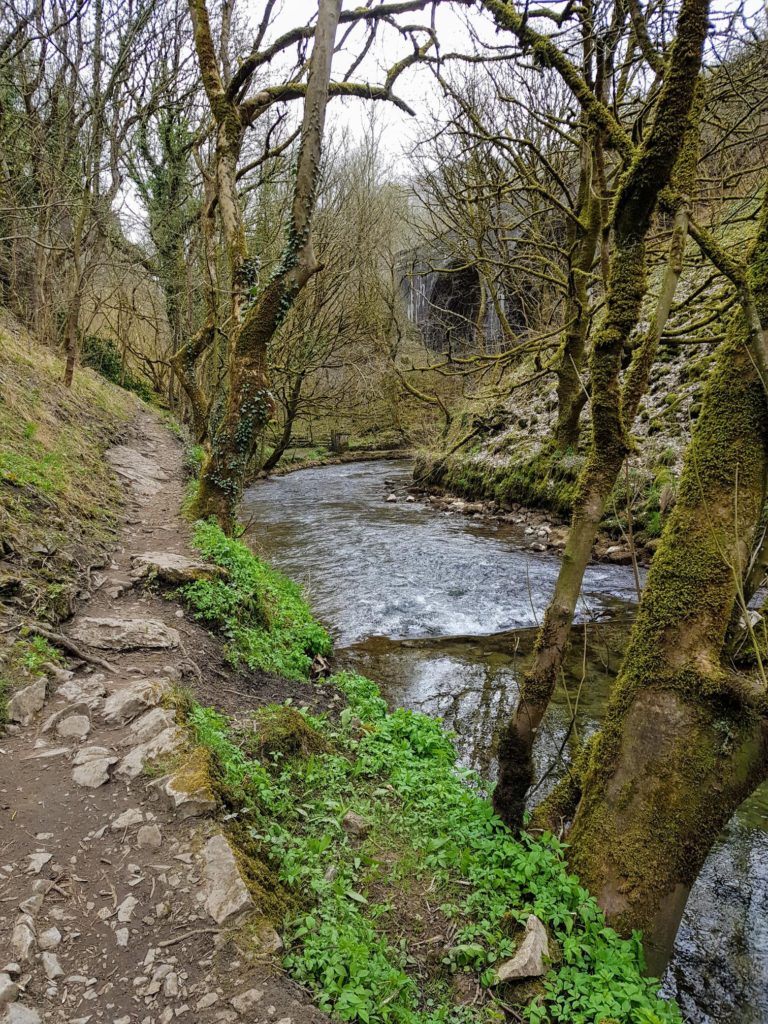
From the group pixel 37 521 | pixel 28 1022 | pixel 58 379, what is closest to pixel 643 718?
pixel 28 1022

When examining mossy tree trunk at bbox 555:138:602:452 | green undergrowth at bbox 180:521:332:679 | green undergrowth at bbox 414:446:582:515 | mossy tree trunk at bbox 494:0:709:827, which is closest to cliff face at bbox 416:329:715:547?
green undergrowth at bbox 414:446:582:515

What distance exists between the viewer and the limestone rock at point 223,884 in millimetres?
2080

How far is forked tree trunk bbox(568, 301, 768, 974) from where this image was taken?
2.44 m

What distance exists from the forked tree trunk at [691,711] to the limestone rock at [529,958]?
39 cm

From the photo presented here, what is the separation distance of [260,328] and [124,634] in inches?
158

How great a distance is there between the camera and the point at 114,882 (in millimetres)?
2139

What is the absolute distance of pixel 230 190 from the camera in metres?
7.37

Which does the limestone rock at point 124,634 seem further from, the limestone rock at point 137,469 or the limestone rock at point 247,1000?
the limestone rock at point 137,469

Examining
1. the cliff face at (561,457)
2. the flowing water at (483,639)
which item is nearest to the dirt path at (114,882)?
the flowing water at (483,639)

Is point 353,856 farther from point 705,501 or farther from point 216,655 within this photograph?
point 705,501

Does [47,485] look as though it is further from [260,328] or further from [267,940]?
[267,940]

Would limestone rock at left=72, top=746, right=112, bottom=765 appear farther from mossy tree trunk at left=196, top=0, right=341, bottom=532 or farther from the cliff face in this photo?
the cliff face

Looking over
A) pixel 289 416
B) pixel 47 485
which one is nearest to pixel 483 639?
pixel 47 485

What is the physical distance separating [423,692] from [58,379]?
924cm
